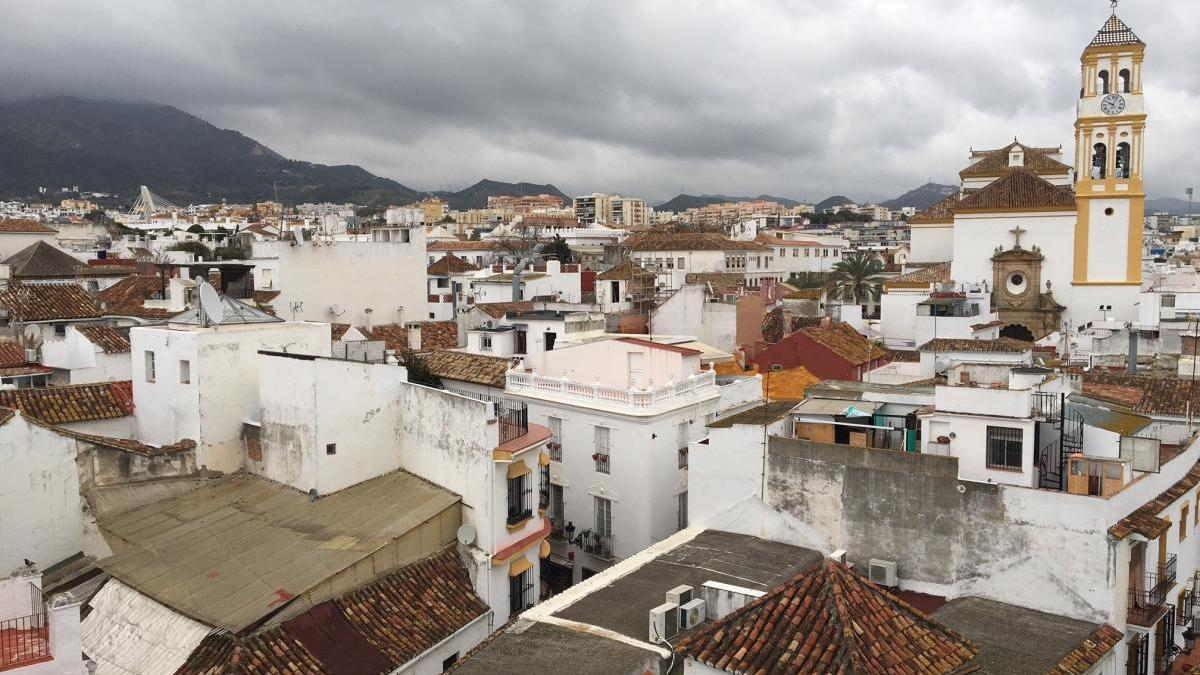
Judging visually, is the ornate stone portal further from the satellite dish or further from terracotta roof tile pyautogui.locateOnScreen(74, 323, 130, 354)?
terracotta roof tile pyautogui.locateOnScreen(74, 323, 130, 354)

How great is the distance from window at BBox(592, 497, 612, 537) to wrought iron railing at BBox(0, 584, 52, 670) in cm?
1234

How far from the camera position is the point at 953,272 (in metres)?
51.6

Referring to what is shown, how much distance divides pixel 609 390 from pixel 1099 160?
38.8 metres

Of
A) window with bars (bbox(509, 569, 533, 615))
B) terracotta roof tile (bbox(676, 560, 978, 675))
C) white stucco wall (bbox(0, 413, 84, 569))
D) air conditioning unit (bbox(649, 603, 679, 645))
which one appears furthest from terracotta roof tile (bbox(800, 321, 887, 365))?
white stucco wall (bbox(0, 413, 84, 569))

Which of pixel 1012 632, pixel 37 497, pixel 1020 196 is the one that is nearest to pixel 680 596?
pixel 1012 632

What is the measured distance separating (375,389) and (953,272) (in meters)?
42.1

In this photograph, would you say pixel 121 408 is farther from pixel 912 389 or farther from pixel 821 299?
pixel 821 299

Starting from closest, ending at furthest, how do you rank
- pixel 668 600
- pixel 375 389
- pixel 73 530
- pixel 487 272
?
pixel 668 600 < pixel 73 530 < pixel 375 389 < pixel 487 272

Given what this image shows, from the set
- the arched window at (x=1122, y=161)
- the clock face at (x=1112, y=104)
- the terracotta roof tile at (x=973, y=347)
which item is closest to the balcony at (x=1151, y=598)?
the terracotta roof tile at (x=973, y=347)

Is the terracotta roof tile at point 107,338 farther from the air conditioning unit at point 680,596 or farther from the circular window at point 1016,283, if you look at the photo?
the circular window at point 1016,283

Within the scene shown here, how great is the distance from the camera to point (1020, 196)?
164 feet

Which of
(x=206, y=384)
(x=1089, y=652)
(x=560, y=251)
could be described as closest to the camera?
(x=1089, y=652)

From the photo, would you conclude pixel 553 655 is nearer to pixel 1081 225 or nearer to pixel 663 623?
pixel 663 623

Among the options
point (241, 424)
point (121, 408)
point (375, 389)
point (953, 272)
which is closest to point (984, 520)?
point (375, 389)
